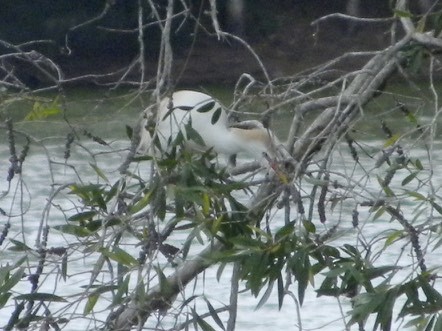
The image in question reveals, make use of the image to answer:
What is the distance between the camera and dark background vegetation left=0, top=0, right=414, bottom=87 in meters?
11.3

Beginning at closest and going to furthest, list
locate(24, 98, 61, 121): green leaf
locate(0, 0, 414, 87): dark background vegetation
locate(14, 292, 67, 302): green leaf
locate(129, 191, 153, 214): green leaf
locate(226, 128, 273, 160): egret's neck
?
locate(129, 191, 153, 214): green leaf < locate(14, 292, 67, 302): green leaf < locate(24, 98, 61, 121): green leaf < locate(226, 128, 273, 160): egret's neck < locate(0, 0, 414, 87): dark background vegetation

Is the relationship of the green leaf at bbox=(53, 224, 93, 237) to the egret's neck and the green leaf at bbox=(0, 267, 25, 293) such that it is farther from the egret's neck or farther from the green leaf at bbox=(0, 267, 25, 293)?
the egret's neck

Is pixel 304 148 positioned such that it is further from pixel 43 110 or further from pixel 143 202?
pixel 43 110

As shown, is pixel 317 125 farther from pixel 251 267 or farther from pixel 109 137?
pixel 109 137

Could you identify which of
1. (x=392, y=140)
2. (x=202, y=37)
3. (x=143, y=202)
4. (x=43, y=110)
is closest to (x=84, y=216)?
(x=143, y=202)

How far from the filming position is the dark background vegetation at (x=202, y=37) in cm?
1126

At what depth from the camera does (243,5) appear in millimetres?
12695

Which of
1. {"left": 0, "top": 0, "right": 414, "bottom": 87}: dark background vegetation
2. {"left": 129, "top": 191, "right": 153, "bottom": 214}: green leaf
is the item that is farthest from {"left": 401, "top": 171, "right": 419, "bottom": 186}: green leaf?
{"left": 0, "top": 0, "right": 414, "bottom": 87}: dark background vegetation

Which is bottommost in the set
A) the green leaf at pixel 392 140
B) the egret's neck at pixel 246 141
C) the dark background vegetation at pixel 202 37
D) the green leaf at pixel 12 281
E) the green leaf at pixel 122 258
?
the green leaf at pixel 122 258

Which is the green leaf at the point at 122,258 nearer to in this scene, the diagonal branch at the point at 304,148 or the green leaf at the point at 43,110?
the diagonal branch at the point at 304,148

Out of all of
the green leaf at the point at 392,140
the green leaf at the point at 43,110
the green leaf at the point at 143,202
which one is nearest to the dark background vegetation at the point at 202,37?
the green leaf at the point at 43,110

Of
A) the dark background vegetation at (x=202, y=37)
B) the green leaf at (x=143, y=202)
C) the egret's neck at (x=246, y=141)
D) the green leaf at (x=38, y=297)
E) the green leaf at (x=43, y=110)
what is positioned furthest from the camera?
the dark background vegetation at (x=202, y=37)

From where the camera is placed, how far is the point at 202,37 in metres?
12.7

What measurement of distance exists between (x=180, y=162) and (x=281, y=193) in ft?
0.66
